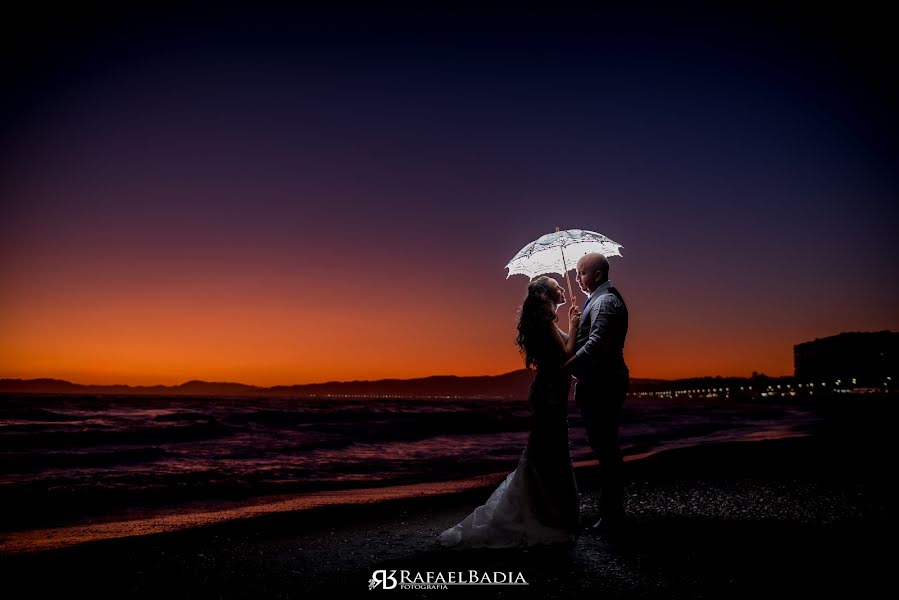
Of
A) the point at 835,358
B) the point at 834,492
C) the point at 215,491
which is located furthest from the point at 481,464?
the point at 835,358

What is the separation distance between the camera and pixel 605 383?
14.6 feet

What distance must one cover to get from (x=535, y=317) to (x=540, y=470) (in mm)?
1388

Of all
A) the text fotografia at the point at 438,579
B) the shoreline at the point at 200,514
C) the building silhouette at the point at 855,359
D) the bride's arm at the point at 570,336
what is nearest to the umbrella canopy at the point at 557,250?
the bride's arm at the point at 570,336

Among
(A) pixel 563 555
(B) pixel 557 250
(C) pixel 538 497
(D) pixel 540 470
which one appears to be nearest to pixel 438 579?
(A) pixel 563 555

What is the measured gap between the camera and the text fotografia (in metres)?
3.46

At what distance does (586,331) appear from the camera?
462cm

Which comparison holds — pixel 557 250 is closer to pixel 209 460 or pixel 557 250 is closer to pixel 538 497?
pixel 538 497

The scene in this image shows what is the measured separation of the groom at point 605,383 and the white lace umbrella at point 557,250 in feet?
1.96

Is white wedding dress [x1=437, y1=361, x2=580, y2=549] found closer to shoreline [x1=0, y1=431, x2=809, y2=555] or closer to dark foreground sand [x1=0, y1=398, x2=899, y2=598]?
dark foreground sand [x1=0, y1=398, x2=899, y2=598]

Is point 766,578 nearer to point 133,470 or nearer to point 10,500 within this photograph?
point 10,500

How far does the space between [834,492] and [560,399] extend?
4.21 metres

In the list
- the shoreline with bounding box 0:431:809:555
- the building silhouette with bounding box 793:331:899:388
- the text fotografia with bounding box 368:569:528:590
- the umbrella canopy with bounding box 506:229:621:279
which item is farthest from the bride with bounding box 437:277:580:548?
the building silhouette with bounding box 793:331:899:388

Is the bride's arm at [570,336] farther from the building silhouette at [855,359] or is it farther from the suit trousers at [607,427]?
the building silhouette at [855,359]

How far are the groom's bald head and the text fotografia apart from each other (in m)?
2.64
